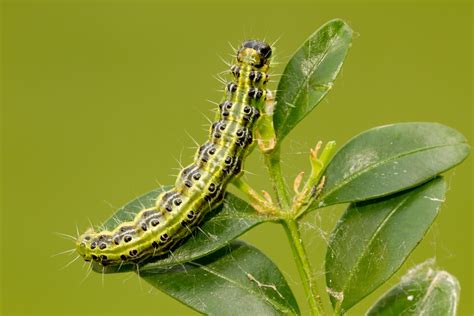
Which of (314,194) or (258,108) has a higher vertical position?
(258,108)

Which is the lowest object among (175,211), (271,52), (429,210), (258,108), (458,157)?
(429,210)

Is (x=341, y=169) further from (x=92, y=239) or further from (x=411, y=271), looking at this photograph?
(x=92, y=239)

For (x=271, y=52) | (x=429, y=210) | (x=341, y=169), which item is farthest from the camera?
(x=271, y=52)

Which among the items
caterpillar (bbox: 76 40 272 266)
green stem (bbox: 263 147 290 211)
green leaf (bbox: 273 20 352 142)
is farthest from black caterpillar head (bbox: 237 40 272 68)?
green stem (bbox: 263 147 290 211)

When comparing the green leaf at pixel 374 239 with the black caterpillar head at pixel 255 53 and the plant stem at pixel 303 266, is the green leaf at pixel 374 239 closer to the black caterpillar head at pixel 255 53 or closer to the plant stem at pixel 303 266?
the plant stem at pixel 303 266

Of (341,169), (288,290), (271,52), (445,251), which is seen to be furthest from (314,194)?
(445,251)

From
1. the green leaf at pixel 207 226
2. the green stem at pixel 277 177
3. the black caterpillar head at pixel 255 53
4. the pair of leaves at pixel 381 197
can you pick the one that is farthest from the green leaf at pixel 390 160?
the black caterpillar head at pixel 255 53

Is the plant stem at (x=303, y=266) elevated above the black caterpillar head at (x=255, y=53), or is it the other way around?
the black caterpillar head at (x=255, y=53)
